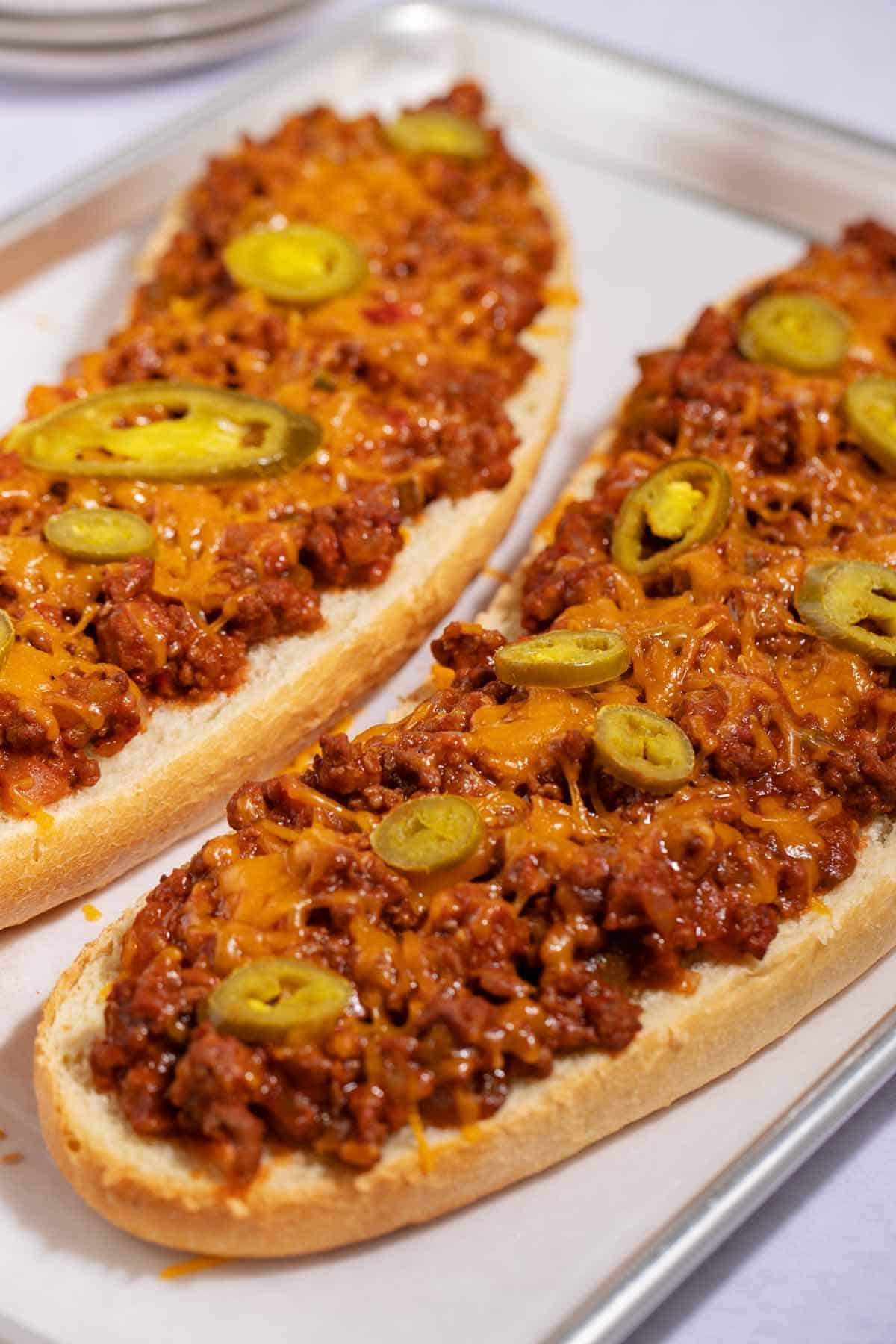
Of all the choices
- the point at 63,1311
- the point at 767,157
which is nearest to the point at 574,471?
the point at 767,157

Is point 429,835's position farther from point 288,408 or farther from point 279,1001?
point 288,408

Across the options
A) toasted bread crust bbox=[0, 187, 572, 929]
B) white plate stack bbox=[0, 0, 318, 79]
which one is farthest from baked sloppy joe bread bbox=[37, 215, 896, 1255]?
white plate stack bbox=[0, 0, 318, 79]

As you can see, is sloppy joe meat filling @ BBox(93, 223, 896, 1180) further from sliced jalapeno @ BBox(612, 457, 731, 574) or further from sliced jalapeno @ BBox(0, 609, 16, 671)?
sliced jalapeno @ BBox(0, 609, 16, 671)

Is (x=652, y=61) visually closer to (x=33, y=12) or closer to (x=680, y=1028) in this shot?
(x=33, y=12)

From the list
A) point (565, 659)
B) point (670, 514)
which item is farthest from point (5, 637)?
point (670, 514)

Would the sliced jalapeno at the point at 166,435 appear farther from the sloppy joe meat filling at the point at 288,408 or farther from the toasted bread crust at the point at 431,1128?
the toasted bread crust at the point at 431,1128

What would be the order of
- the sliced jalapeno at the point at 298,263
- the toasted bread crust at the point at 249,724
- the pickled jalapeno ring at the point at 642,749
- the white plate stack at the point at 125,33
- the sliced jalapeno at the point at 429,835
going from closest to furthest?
the sliced jalapeno at the point at 429,835 < the pickled jalapeno ring at the point at 642,749 < the toasted bread crust at the point at 249,724 < the sliced jalapeno at the point at 298,263 < the white plate stack at the point at 125,33

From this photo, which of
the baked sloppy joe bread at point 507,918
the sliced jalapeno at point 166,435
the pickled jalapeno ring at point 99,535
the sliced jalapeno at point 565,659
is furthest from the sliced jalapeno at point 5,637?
the sliced jalapeno at point 565,659
